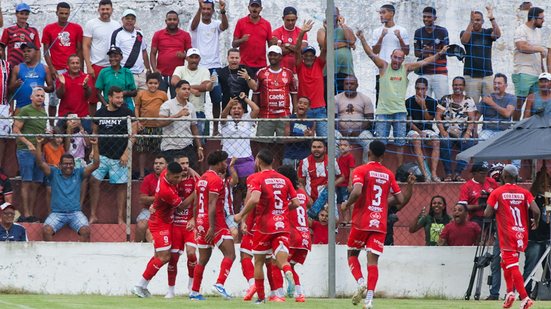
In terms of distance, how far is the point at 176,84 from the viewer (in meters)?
21.2

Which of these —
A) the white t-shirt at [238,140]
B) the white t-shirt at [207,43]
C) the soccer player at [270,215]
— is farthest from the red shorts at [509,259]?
the white t-shirt at [207,43]

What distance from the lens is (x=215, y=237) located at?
18141mm

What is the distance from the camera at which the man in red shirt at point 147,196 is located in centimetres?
2019

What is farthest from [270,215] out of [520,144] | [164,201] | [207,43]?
[207,43]

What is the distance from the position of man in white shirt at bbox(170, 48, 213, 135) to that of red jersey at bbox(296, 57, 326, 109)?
149 cm

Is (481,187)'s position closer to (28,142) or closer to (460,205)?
(460,205)

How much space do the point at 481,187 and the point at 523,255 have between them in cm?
123

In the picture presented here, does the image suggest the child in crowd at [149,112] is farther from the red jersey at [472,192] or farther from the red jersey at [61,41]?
the red jersey at [472,192]

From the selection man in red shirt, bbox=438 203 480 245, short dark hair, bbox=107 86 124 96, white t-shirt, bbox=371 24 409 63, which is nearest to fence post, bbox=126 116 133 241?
short dark hair, bbox=107 86 124 96

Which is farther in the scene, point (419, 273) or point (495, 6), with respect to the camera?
point (495, 6)

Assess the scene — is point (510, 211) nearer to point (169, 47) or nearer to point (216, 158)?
point (216, 158)

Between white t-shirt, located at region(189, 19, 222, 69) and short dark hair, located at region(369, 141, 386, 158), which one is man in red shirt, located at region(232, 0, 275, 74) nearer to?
white t-shirt, located at region(189, 19, 222, 69)

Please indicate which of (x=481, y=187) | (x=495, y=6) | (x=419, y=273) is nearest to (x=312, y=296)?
(x=419, y=273)

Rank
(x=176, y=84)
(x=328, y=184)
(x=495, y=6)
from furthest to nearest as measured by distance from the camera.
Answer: (x=495, y=6), (x=176, y=84), (x=328, y=184)
